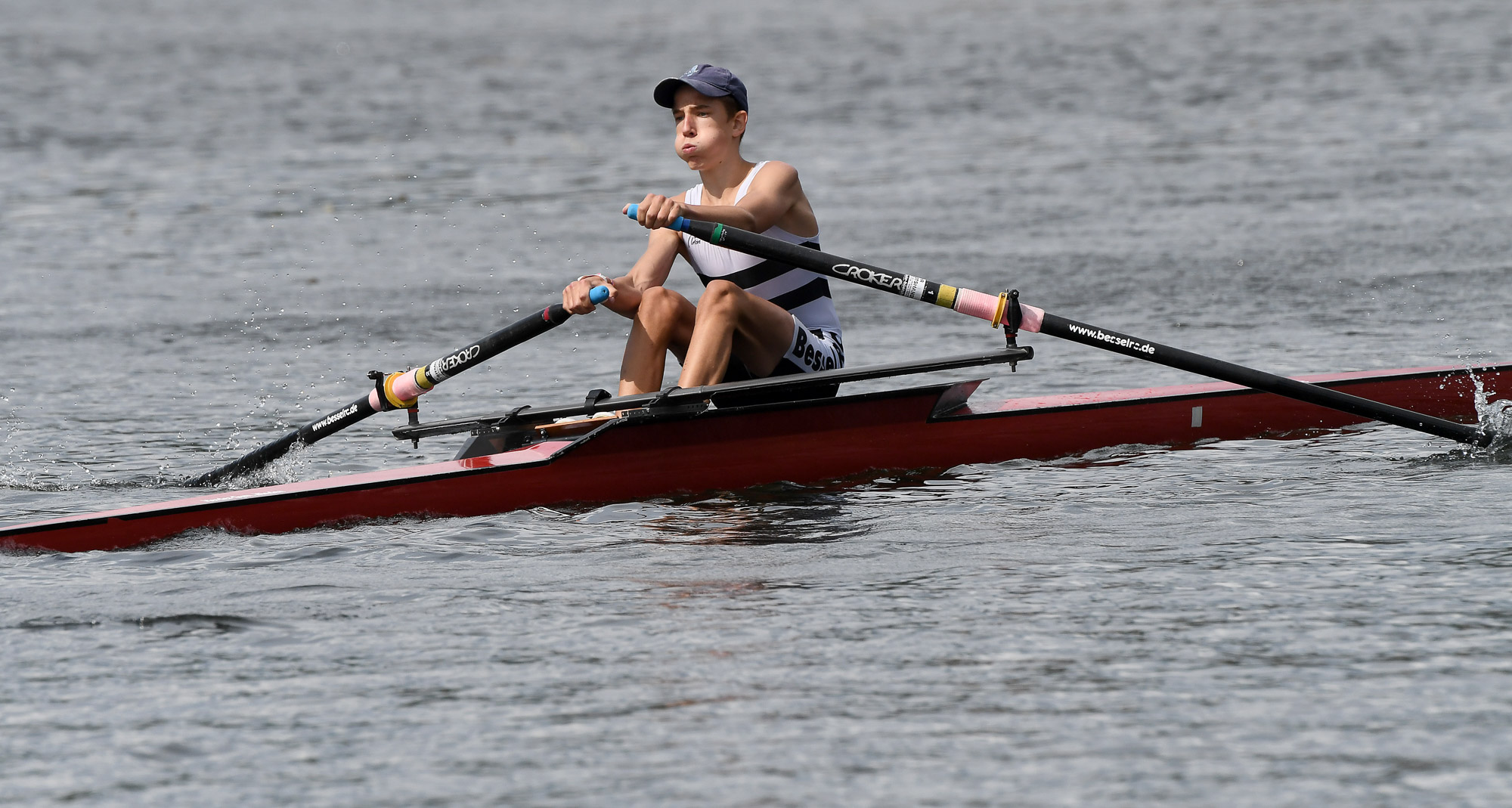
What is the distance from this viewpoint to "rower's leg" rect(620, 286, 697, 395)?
21.4 feet

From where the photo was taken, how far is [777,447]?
6695 mm

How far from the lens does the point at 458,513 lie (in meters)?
6.25

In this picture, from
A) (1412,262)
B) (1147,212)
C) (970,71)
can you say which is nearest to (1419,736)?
(1412,262)

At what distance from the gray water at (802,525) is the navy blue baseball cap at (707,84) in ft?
4.93

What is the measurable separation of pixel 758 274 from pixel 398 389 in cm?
147

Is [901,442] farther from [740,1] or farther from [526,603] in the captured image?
[740,1]

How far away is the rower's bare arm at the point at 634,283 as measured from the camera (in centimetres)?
629

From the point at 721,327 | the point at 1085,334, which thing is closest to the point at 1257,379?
the point at 1085,334

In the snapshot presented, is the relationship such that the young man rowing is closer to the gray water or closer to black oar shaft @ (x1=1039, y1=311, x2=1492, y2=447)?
the gray water

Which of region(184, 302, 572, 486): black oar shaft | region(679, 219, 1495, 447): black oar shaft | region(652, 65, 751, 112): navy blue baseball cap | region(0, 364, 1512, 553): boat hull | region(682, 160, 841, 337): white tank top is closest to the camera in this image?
region(0, 364, 1512, 553): boat hull

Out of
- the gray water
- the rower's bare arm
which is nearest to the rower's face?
the rower's bare arm

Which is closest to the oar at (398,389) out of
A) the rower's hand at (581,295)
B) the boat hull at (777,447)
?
the rower's hand at (581,295)

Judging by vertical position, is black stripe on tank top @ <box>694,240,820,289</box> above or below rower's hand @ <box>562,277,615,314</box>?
above

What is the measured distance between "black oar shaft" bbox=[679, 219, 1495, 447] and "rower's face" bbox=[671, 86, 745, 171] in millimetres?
466
